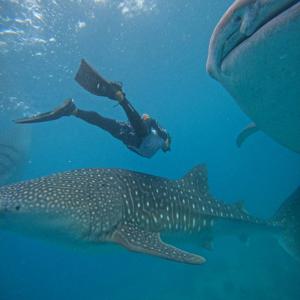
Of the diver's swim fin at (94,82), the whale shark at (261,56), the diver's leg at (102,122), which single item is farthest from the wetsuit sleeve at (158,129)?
the whale shark at (261,56)

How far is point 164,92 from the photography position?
3506cm

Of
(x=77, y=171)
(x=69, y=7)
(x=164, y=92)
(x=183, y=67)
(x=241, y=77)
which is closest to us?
(x=241, y=77)

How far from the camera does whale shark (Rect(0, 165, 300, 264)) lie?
12.5 feet

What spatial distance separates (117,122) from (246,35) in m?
4.89

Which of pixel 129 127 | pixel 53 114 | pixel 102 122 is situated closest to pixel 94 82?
pixel 53 114

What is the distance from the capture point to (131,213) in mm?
4664

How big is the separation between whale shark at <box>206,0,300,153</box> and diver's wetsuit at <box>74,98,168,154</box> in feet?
9.81

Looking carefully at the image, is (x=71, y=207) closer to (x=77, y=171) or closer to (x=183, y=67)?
(x=77, y=171)

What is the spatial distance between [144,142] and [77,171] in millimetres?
2201

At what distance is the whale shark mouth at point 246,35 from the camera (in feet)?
7.21

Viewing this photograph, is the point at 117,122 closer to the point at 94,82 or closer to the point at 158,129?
the point at 158,129

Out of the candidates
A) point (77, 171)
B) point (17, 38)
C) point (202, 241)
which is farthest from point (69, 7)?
point (202, 241)

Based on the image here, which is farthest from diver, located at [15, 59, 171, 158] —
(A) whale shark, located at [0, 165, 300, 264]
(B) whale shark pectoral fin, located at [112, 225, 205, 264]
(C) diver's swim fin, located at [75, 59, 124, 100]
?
(B) whale shark pectoral fin, located at [112, 225, 205, 264]

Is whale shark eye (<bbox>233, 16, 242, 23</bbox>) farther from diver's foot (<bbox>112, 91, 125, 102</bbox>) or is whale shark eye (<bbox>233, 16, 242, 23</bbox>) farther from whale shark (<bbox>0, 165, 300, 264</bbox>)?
diver's foot (<bbox>112, 91, 125, 102</bbox>)
